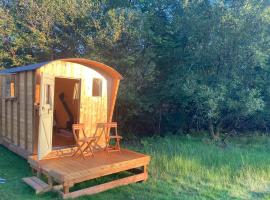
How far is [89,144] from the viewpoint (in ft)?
20.1

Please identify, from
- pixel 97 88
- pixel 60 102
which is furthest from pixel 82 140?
pixel 60 102

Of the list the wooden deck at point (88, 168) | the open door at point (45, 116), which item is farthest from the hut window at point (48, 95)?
the wooden deck at point (88, 168)

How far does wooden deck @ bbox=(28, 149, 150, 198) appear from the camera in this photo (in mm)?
4738

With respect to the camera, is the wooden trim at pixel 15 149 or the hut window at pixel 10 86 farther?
the hut window at pixel 10 86

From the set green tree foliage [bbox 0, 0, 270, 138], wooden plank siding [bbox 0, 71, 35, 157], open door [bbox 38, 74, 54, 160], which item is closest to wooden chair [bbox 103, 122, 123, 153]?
open door [bbox 38, 74, 54, 160]

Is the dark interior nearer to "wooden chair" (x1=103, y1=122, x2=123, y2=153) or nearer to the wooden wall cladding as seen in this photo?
the wooden wall cladding

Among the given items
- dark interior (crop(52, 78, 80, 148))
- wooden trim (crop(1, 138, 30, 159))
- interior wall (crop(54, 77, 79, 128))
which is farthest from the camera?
interior wall (crop(54, 77, 79, 128))

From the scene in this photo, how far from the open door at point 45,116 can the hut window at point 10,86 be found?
5.84 feet

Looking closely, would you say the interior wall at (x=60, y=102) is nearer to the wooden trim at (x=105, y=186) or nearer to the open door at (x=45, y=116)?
the open door at (x=45, y=116)

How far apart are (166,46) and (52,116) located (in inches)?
262

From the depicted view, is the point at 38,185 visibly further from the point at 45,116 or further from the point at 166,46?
the point at 166,46

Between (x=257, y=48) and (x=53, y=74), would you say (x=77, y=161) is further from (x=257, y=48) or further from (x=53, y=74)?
(x=257, y=48)

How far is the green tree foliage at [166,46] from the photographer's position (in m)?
9.64

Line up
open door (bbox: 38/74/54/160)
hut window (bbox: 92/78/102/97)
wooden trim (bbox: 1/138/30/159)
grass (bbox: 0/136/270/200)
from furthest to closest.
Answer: hut window (bbox: 92/78/102/97), wooden trim (bbox: 1/138/30/159), open door (bbox: 38/74/54/160), grass (bbox: 0/136/270/200)
